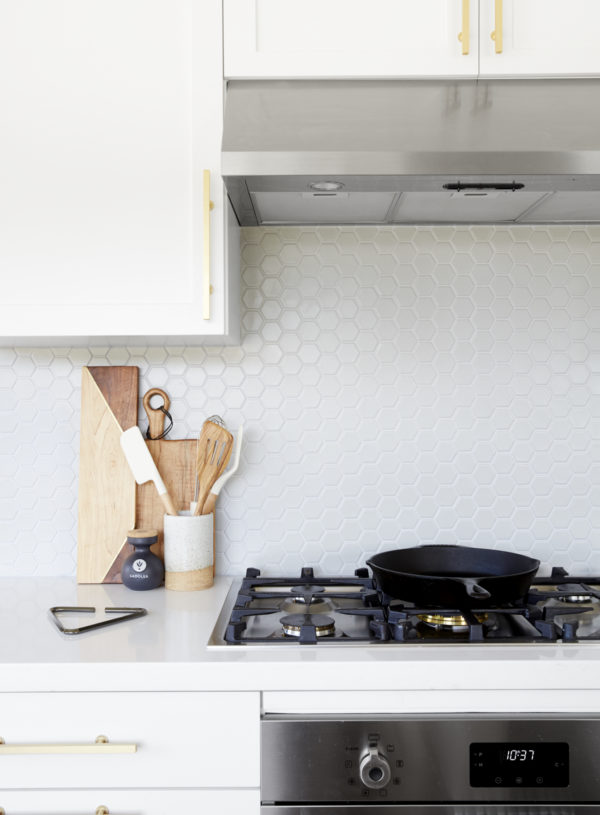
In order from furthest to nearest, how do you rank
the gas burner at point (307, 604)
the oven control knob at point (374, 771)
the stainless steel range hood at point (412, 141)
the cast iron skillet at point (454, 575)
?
the gas burner at point (307, 604) → the cast iron skillet at point (454, 575) → the stainless steel range hood at point (412, 141) → the oven control knob at point (374, 771)

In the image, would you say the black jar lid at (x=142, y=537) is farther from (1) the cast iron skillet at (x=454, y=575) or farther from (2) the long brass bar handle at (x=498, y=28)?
(2) the long brass bar handle at (x=498, y=28)

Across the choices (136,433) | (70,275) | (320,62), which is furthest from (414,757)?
(320,62)

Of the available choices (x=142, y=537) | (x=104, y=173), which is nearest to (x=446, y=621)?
(x=142, y=537)

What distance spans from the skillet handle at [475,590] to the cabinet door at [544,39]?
102cm

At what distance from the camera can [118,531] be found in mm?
1828

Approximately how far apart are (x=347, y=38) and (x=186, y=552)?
1.16m

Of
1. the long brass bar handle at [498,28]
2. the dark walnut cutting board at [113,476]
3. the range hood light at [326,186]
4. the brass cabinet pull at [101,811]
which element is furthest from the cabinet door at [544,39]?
the brass cabinet pull at [101,811]

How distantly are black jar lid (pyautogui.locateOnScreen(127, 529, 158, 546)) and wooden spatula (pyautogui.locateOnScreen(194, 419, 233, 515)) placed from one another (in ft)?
0.37

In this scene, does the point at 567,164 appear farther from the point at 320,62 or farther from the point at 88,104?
the point at 88,104

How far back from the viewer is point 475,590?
141 centimetres

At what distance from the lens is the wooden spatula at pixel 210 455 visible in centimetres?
178

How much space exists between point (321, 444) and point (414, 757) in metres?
0.83

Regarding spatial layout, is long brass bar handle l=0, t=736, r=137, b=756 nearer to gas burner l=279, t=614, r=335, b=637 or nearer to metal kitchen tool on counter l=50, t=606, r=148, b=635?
metal kitchen tool on counter l=50, t=606, r=148, b=635

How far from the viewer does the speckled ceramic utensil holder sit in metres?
1.71
